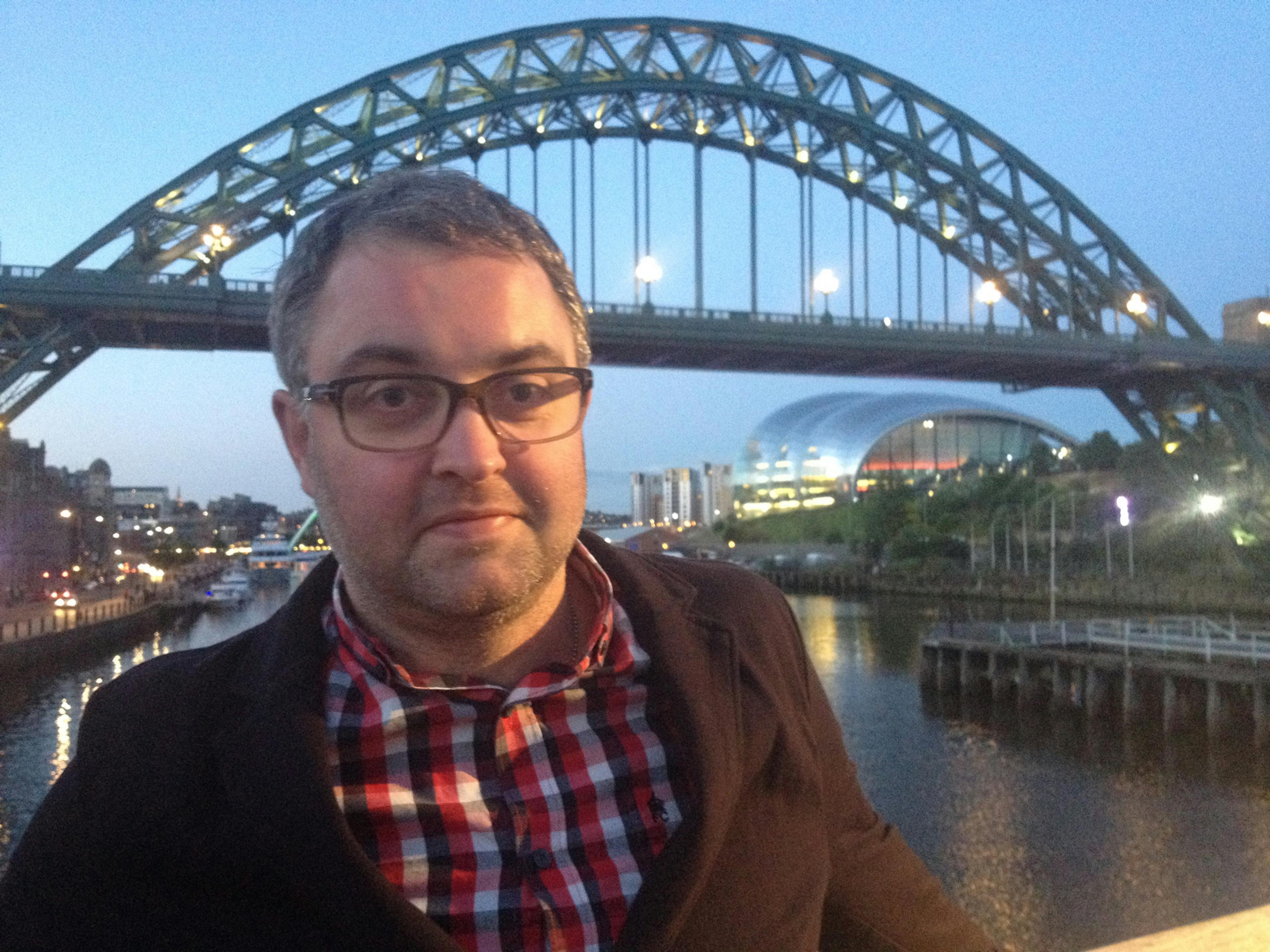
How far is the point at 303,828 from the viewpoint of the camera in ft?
3.81

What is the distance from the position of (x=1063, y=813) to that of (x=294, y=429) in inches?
539

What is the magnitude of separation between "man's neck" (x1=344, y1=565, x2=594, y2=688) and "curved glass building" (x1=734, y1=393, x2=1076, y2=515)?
64.9m

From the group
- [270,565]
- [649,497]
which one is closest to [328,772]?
[270,565]

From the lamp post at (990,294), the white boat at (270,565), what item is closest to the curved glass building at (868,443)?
the white boat at (270,565)

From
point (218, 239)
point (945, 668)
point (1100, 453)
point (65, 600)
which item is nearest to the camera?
point (945, 668)

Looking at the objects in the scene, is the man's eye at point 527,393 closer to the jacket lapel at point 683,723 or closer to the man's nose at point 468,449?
the man's nose at point 468,449

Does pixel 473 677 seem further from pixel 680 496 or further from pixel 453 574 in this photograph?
pixel 680 496

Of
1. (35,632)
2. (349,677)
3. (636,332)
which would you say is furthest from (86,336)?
(349,677)

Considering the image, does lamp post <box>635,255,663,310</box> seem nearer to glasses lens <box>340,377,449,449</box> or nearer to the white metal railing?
the white metal railing

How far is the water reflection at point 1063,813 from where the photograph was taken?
10750mm

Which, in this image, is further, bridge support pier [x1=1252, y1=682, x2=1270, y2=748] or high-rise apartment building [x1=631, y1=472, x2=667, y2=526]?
high-rise apartment building [x1=631, y1=472, x2=667, y2=526]

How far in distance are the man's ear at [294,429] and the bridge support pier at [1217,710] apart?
674 inches

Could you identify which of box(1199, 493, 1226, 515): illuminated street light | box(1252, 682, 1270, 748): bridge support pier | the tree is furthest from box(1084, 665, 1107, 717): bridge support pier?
the tree

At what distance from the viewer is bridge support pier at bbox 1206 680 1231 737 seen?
623 inches
